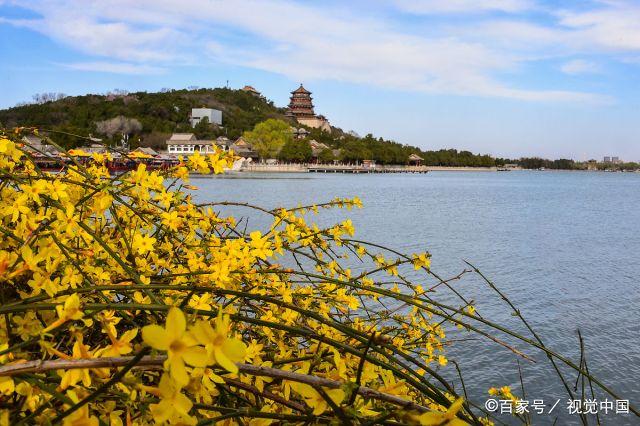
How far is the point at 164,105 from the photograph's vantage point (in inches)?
4126

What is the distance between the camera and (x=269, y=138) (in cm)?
7788

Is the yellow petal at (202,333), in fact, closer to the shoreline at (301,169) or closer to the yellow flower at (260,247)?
the yellow flower at (260,247)

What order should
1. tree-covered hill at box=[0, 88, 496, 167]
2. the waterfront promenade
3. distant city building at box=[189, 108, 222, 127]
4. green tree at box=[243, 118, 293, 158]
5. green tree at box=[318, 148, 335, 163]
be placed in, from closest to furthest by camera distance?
the waterfront promenade
green tree at box=[243, 118, 293, 158]
green tree at box=[318, 148, 335, 163]
tree-covered hill at box=[0, 88, 496, 167]
distant city building at box=[189, 108, 222, 127]

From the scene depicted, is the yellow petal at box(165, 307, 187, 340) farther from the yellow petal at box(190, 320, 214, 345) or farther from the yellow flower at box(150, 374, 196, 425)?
the yellow flower at box(150, 374, 196, 425)

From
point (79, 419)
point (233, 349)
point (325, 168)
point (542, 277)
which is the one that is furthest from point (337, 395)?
point (325, 168)

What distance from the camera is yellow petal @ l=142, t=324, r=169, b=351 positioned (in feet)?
2.08

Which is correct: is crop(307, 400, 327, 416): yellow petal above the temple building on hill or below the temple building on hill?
below

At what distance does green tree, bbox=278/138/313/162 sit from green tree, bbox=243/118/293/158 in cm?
73

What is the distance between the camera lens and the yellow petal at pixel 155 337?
0.63m

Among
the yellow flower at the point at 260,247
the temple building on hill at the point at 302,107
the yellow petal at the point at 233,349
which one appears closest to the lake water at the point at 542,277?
the yellow flower at the point at 260,247

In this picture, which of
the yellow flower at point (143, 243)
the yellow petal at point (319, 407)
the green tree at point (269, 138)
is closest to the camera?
the yellow petal at point (319, 407)

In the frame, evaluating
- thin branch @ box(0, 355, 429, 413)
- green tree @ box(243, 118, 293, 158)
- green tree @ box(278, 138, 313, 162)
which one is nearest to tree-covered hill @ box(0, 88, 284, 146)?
green tree @ box(243, 118, 293, 158)

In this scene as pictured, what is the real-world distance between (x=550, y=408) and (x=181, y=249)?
5.42 meters

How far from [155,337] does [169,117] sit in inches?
4252
